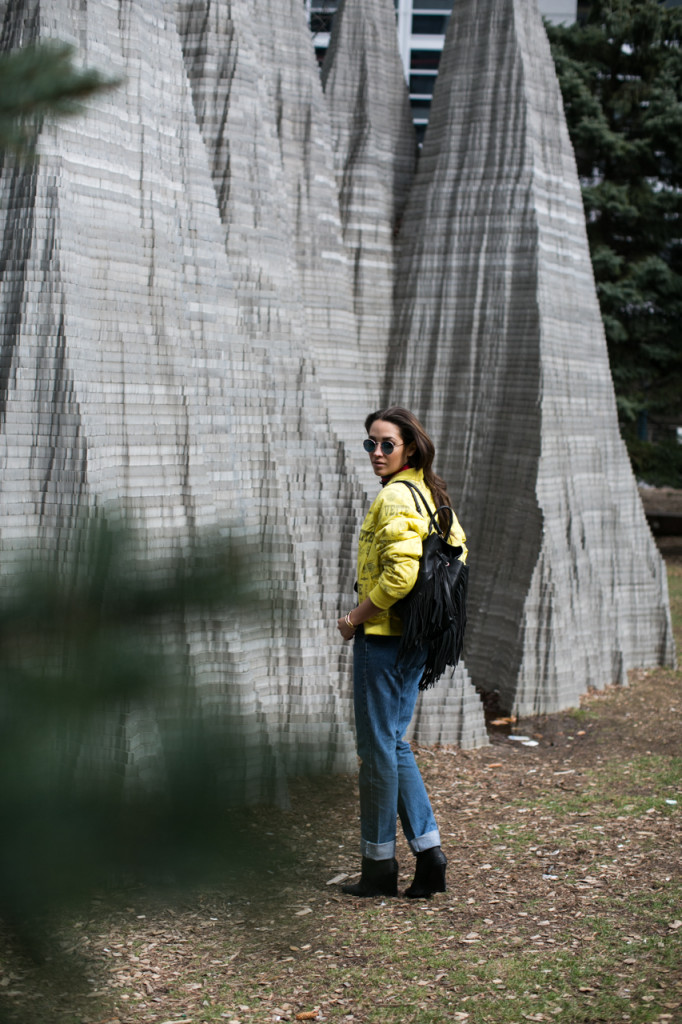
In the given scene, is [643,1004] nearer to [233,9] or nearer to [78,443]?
[78,443]

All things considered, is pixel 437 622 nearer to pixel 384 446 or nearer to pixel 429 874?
pixel 384 446

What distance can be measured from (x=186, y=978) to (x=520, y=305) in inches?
236

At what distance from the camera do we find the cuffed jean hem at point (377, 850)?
4.07 m

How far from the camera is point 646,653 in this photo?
29.3 ft

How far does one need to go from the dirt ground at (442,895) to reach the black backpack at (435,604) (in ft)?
2.35

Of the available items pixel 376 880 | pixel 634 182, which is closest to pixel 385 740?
pixel 376 880

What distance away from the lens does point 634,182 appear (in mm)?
14875

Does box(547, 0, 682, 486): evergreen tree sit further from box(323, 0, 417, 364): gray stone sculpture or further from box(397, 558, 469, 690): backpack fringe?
box(397, 558, 469, 690): backpack fringe

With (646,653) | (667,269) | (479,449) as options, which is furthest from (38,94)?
(667,269)

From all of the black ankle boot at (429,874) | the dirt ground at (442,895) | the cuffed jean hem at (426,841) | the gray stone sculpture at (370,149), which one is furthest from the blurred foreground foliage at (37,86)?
the gray stone sculpture at (370,149)

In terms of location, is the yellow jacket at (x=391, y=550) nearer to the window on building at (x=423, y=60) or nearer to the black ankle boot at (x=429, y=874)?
the black ankle boot at (x=429, y=874)

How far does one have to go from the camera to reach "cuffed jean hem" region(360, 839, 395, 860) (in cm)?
407

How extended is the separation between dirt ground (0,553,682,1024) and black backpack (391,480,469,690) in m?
0.72

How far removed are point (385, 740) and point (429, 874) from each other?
77 centimetres
